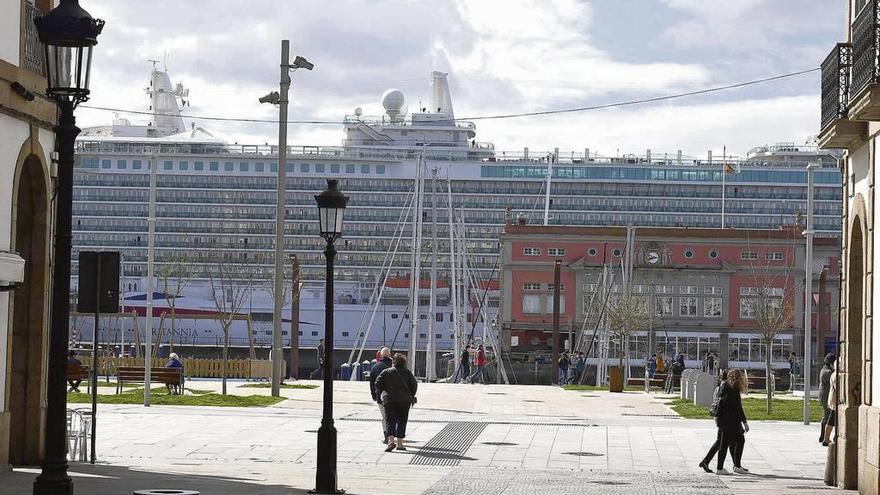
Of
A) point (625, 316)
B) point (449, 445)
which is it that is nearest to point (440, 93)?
point (625, 316)

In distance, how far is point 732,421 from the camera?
829 inches

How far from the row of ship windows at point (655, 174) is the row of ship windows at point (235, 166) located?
30.3ft

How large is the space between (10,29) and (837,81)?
9.86 m

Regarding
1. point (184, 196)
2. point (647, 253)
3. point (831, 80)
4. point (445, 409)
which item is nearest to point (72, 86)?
point (831, 80)

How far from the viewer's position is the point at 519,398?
137ft

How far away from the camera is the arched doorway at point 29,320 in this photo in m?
19.1

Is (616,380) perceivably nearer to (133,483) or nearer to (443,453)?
(443,453)

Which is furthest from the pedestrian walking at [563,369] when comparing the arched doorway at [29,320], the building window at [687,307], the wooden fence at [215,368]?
the arched doorway at [29,320]

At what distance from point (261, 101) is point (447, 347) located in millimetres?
59841

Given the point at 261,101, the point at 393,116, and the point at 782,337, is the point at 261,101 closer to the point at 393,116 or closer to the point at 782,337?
the point at 782,337

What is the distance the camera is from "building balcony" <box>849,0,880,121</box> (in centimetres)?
1557

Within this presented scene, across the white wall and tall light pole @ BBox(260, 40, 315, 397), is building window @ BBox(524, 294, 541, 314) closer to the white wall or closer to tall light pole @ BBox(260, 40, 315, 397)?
tall light pole @ BBox(260, 40, 315, 397)

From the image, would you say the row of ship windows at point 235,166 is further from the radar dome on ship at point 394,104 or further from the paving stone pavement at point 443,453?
the paving stone pavement at point 443,453

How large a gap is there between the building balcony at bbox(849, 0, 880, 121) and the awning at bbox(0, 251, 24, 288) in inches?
372
